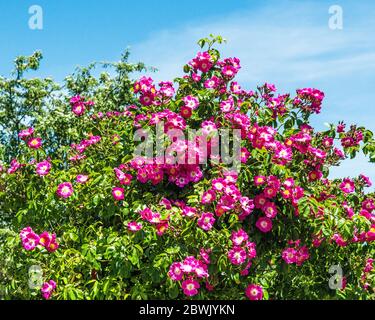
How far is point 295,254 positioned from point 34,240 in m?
2.14

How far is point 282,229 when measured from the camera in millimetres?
5270

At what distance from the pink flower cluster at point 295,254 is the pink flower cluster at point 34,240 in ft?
6.22

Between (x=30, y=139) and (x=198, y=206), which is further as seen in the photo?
(x=30, y=139)

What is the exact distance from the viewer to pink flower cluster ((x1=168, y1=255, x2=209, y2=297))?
4668 millimetres

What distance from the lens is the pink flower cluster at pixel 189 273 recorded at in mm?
4668

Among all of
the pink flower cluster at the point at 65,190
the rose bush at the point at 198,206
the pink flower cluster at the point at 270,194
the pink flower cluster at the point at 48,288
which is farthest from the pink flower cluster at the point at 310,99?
the pink flower cluster at the point at 48,288

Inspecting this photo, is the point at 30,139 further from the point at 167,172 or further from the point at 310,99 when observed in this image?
the point at 310,99

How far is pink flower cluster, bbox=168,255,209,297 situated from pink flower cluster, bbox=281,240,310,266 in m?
0.85

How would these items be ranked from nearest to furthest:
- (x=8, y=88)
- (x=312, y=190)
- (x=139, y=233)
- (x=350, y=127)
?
(x=139, y=233), (x=312, y=190), (x=350, y=127), (x=8, y=88)

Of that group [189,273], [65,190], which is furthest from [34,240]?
→ [189,273]

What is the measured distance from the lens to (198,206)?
4914mm
